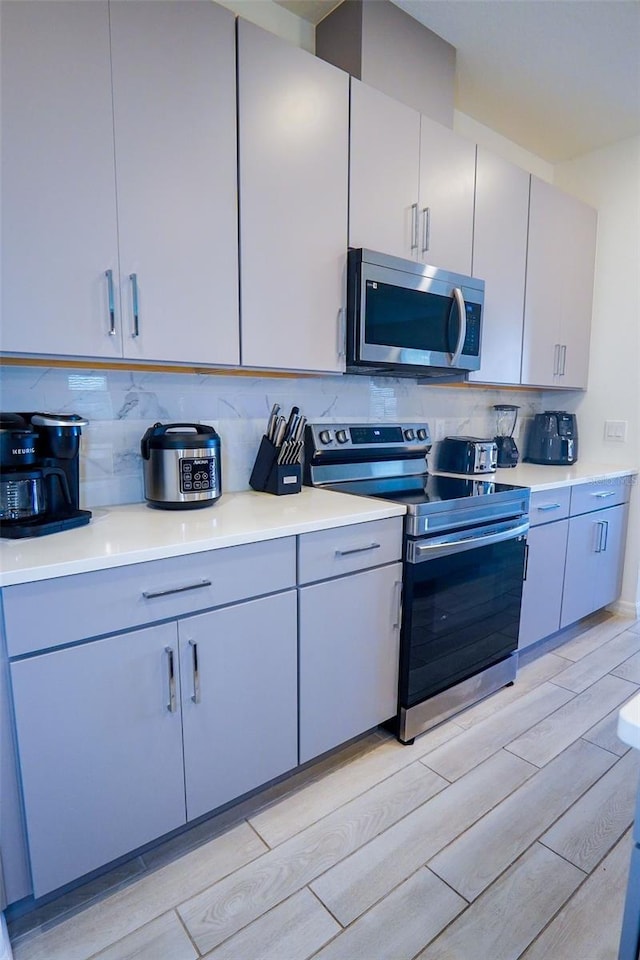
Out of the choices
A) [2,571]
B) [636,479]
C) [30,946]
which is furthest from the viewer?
[636,479]

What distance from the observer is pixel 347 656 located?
1.66m

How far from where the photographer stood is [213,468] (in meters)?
1.61

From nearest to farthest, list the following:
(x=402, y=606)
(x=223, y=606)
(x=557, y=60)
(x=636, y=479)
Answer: (x=223, y=606) → (x=402, y=606) → (x=557, y=60) → (x=636, y=479)

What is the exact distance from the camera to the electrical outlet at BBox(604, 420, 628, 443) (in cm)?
301

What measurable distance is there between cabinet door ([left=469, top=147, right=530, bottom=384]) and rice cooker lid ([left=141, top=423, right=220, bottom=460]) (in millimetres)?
1397

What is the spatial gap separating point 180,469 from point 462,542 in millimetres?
1044

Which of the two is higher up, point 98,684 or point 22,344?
point 22,344

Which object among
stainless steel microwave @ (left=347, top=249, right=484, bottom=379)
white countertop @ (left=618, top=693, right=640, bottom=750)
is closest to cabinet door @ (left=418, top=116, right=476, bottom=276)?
stainless steel microwave @ (left=347, top=249, right=484, bottom=379)

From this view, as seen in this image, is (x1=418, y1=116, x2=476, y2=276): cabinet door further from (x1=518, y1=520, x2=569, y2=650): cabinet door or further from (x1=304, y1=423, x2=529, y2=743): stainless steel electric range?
(x1=518, y1=520, x2=569, y2=650): cabinet door

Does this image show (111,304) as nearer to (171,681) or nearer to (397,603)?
(171,681)

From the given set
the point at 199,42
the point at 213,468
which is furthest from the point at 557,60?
the point at 213,468

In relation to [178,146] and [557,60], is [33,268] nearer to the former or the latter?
[178,146]

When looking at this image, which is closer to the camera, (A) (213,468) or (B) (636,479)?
(A) (213,468)

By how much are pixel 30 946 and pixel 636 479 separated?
3.30 meters
